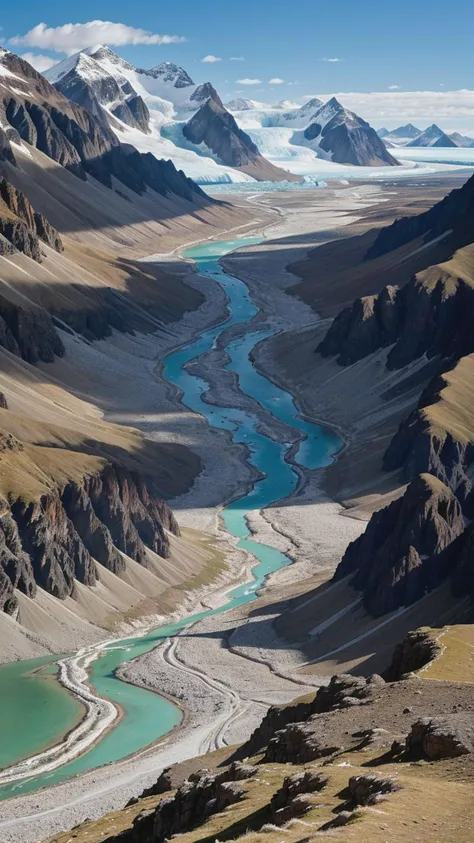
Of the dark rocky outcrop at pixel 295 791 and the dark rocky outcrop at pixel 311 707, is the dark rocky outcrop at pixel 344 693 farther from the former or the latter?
the dark rocky outcrop at pixel 295 791

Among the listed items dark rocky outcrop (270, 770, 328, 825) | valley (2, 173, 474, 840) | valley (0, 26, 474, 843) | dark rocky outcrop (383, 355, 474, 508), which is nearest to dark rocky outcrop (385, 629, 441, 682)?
valley (0, 26, 474, 843)

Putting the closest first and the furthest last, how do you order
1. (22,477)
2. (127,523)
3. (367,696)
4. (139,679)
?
(367,696)
(139,679)
(22,477)
(127,523)

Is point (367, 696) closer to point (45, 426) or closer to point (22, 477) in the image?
point (22, 477)

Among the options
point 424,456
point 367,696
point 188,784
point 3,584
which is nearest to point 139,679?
point 3,584

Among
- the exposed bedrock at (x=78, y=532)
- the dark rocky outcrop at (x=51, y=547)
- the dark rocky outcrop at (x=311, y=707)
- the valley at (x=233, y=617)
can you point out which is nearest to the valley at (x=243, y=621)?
the valley at (x=233, y=617)

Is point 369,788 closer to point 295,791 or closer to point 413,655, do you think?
point 295,791
